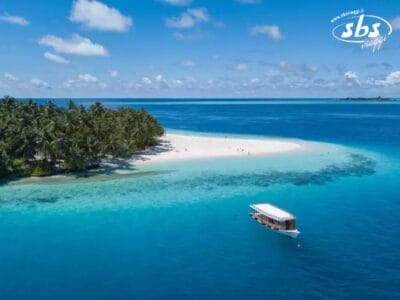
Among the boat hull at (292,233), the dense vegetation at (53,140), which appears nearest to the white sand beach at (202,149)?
the dense vegetation at (53,140)

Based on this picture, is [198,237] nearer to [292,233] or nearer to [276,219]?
[276,219]

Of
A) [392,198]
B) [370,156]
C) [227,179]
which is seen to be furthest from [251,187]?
[370,156]

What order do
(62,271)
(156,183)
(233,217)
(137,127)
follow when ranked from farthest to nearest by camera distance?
(137,127), (156,183), (233,217), (62,271)

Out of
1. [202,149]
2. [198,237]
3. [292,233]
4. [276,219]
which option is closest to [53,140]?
[198,237]

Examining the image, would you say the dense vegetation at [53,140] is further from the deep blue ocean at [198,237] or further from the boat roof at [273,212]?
the boat roof at [273,212]

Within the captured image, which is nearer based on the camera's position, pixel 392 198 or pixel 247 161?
pixel 392 198

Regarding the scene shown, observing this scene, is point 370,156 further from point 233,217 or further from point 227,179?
point 233,217
